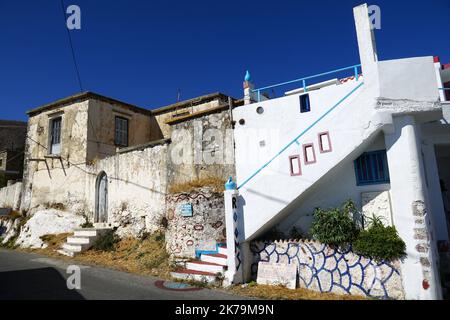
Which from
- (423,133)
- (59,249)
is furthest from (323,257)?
(59,249)

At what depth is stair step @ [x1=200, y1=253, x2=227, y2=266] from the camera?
8695mm

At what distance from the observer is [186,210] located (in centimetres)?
1000

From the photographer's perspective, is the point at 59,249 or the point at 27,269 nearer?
the point at 27,269

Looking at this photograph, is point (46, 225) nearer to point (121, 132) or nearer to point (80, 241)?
point (80, 241)

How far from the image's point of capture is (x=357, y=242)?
283 inches

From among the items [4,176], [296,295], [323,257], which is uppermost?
[4,176]

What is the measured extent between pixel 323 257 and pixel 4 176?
80.9ft

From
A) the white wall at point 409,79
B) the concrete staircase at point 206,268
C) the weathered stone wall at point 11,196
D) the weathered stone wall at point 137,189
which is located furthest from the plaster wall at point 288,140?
the weathered stone wall at point 11,196

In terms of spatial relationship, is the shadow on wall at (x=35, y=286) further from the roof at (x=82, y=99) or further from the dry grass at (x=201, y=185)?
the roof at (x=82, y=99)

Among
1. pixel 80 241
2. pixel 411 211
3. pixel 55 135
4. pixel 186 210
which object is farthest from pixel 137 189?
pixel 411 211

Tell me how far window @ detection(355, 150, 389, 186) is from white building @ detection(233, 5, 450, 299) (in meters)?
0.02
